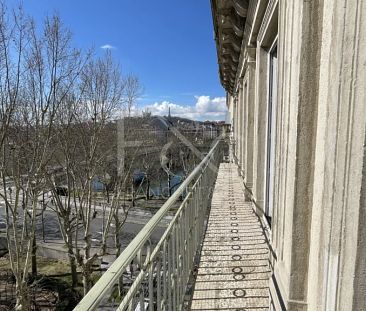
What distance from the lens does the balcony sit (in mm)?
1253

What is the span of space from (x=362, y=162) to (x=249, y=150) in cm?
456

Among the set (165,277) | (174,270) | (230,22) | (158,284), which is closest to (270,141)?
(174,270)

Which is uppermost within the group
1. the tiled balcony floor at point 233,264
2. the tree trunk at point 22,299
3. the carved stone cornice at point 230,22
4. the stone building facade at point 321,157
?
the carved stone cornice at point 230,22

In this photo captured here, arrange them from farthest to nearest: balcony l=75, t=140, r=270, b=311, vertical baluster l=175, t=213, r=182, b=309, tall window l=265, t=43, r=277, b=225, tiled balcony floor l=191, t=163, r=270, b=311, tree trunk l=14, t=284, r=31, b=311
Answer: tree trunk l=14, t=284, r=31, b=311 < tall window l=265, t=43, r=277, b=225 < tiled balcony floor l=191, t=163, r=270, b=311 < vertical baluster l=175, t=213, r=182, b=309 < balcony l=75, t=140, r=270, b=311

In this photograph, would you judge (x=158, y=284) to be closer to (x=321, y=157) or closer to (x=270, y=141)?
(x=321, y=157)

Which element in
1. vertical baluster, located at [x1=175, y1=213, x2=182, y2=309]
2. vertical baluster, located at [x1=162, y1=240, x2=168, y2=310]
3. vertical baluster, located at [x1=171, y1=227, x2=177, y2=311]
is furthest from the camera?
vertical baluster, located at [x1=175, y1=213, x2=182, y2=309]

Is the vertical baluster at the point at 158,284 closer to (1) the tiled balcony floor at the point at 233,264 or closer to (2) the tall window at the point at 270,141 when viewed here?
(1) the tiled balcony floor at the point at 233,264

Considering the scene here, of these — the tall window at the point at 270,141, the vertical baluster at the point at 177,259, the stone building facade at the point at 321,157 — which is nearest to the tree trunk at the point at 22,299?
the tall window at the point at 270,141

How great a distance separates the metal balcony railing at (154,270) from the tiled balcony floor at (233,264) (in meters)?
0.21

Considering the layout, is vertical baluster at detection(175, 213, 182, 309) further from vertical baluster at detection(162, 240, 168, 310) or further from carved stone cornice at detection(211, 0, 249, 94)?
carved stone cornice at detection(211, 0, 249, 94)

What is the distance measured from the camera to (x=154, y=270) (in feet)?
5.57

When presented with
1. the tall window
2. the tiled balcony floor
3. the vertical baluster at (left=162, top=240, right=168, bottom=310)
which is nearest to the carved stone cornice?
the tall window

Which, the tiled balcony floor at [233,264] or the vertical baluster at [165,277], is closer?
the vertical baluster at [165,277]

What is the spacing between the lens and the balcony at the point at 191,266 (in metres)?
1.25
